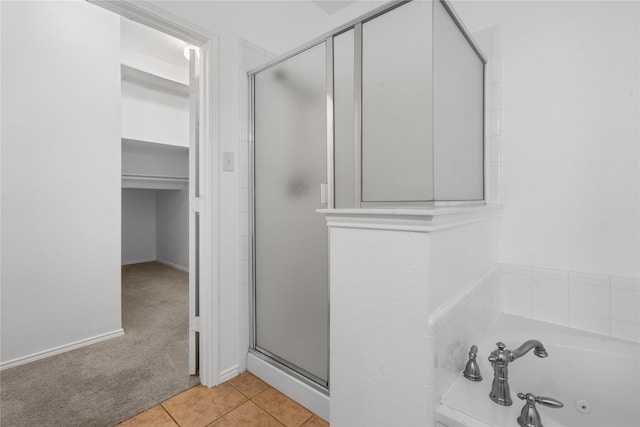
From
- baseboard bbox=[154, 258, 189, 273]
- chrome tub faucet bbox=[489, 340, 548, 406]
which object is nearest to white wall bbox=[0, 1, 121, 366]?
baseboard bbox=[154, 258, 189, 273]

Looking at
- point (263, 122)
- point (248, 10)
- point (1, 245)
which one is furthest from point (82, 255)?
point (248, 10)

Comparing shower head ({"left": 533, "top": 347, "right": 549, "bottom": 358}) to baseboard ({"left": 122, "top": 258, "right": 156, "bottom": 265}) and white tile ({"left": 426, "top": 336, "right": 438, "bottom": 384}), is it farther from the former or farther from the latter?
baseboard ({"left": 122, "top": 258, "right": 156, "bottom": 265})

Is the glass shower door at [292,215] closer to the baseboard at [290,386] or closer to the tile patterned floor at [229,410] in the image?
the baseboard at [290,386]

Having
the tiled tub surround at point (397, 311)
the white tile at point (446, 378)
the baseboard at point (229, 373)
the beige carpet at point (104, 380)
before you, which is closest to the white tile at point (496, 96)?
the tiled tub surround at point (397, 311)

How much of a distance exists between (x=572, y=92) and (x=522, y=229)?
0.71 meters

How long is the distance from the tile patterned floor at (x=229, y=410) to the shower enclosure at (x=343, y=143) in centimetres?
16

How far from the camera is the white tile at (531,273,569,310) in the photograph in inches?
58.2

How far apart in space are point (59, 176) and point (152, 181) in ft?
6.60

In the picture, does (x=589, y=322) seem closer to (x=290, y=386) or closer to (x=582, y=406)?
(x=582, y=406)

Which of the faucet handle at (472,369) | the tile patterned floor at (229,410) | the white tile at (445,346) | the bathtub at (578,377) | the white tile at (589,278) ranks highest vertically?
the white tile at (589,278)

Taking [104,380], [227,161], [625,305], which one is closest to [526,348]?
[625,305]

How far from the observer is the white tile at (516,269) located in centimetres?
158

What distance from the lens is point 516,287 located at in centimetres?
162

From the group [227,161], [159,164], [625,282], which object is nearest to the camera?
[625,282]
